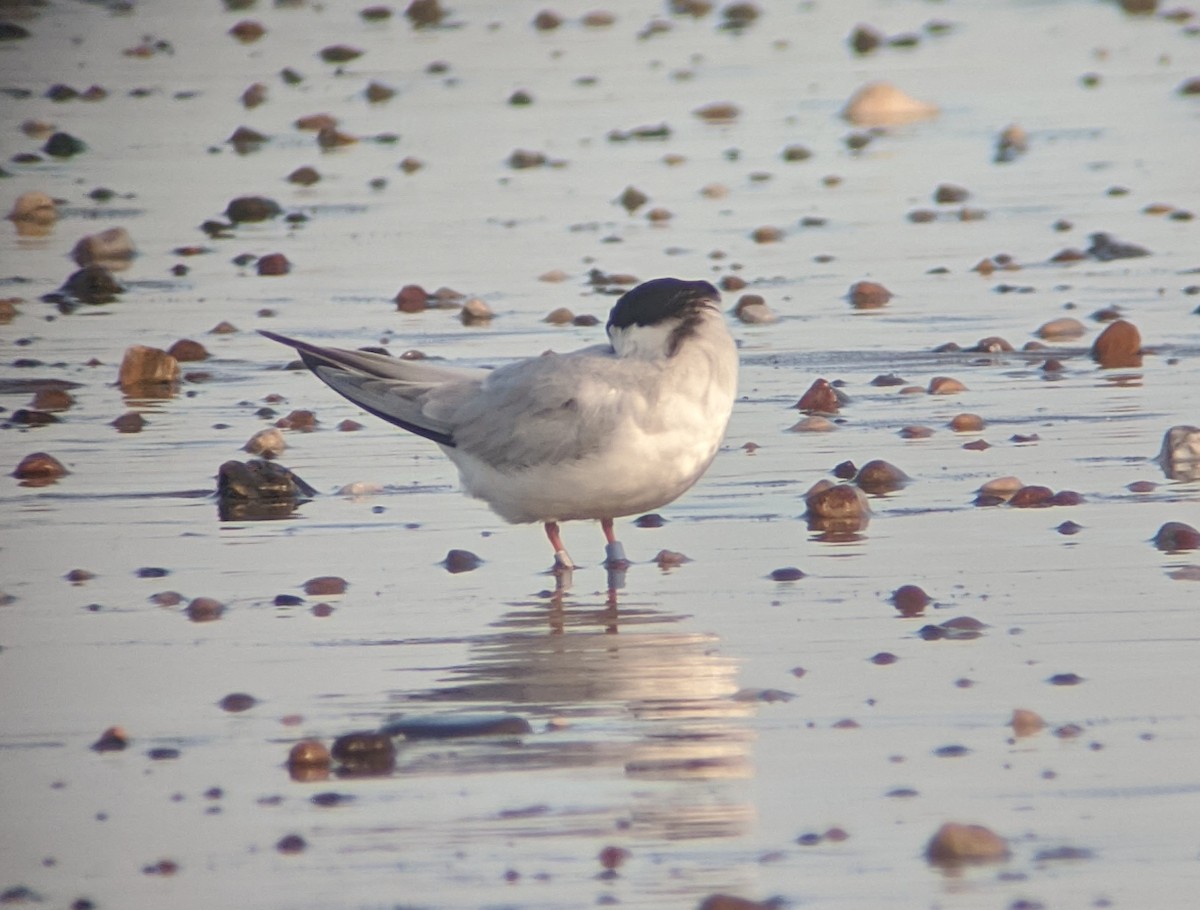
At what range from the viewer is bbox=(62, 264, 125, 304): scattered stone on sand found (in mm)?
10641

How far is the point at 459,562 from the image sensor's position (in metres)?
5.97

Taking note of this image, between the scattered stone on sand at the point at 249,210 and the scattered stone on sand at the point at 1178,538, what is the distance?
8230 millimetres

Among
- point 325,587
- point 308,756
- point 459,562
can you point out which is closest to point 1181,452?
point 459,562

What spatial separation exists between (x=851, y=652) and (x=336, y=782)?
136 cm

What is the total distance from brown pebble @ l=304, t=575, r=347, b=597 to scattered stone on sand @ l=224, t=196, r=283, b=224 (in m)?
7.55

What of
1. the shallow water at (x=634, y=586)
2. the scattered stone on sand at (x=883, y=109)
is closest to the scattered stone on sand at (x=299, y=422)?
the shallow water at (x=634, y=586)

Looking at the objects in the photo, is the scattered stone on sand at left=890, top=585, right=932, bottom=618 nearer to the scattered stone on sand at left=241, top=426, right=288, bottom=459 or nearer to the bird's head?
the bird's head

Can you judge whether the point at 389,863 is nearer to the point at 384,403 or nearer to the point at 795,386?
the point at 384,403

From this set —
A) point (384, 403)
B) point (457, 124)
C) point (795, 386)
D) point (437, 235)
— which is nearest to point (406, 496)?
point (384, 403)

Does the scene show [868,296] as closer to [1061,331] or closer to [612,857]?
[1061,331]

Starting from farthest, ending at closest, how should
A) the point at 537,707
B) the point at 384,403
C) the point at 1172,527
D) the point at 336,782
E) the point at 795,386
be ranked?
the point at 795,386, the point at 384,403, the point at 1172,527, the point at 537,707, the point at 336,782

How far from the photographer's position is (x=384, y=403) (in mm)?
6453

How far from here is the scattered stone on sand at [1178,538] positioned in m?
5.68

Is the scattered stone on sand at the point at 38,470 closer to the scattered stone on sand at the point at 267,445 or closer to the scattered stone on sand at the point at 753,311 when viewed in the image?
the scattered stone on sand at the point at 267,445
